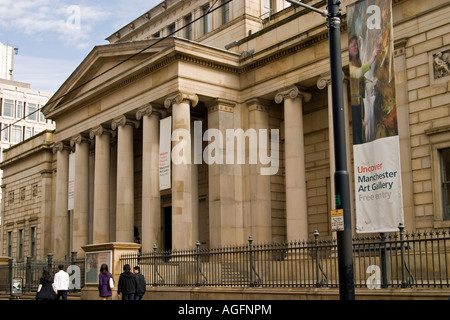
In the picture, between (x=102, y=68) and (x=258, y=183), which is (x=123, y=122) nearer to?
(x=102, y=68)

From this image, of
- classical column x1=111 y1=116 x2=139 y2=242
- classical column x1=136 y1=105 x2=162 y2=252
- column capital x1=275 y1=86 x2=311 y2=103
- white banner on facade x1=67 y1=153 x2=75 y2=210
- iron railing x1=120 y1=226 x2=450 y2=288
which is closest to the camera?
iron railing x1=120 y1=226 x2=450 y2=288

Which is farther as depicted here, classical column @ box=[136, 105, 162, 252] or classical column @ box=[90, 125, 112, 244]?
classical column @ box=[90, 125, 112, 244]

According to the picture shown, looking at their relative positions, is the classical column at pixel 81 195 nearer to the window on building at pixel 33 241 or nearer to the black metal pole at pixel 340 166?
the window on building at pixel 33 241

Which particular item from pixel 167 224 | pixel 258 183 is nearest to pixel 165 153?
pixel 258 183

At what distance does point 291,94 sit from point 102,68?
11914mm

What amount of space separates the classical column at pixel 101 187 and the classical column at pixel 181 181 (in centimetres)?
726

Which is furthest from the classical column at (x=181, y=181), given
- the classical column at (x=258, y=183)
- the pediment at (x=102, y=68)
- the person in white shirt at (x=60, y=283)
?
the person in white shirt at (x=60, y=283)

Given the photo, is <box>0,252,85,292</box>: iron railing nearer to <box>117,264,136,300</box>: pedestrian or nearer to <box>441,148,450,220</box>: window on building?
<box>117,264,136,300</box>: pedestrian

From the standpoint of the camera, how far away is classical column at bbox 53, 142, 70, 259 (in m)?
37.8

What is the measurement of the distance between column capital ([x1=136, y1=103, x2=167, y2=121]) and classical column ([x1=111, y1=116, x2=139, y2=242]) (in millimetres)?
1658

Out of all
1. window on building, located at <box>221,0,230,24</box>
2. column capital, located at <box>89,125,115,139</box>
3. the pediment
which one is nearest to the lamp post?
the pediment

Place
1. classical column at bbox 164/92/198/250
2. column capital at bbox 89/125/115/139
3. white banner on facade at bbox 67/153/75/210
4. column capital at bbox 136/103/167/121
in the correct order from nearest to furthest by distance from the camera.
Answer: classical column at bbox 164/92/198/250
column capital at bbox 136/103/167/121
column capital at bbox 89/125/115/139
white banner on facade at bbox 67/153/75/210
